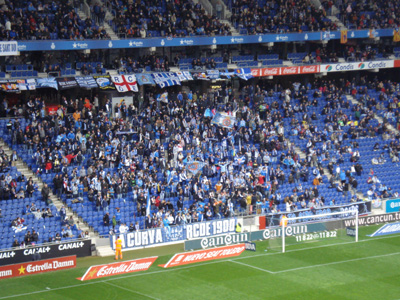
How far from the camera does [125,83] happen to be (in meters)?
44.8

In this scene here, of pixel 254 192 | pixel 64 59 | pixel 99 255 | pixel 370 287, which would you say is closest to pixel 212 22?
pixel 64 59

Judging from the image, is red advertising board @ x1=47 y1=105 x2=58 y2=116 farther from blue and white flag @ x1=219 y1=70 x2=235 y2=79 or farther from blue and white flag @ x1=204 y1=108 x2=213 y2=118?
blue and white flag @ x1=219 y1=70 x2=235 y2=79

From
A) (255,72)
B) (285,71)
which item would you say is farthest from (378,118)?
(255,72)

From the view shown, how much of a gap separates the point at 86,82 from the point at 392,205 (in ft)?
62.3

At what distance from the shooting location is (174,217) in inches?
1506

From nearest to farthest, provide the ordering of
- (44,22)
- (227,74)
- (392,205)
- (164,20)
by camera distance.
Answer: (392,205) < (44,22) < (164,20) < (227,74)

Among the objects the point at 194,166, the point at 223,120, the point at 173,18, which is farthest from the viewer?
the point at 173,18

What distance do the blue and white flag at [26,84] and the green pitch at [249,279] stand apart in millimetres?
11699

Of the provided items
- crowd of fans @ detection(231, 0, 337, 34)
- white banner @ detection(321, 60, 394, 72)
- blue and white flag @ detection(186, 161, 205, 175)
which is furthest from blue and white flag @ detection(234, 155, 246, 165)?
white banner @ detection(321, 60, 394, 72)

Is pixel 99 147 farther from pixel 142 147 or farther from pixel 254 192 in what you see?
pixel 254 192

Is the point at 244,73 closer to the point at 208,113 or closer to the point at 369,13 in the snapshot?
the point at 208,113

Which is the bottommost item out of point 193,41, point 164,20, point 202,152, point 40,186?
point 40,186

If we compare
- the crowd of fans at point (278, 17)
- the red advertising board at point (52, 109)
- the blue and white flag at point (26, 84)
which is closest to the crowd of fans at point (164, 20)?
the crowd of fans at point (278, 17)

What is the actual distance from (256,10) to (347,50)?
8.28 m
